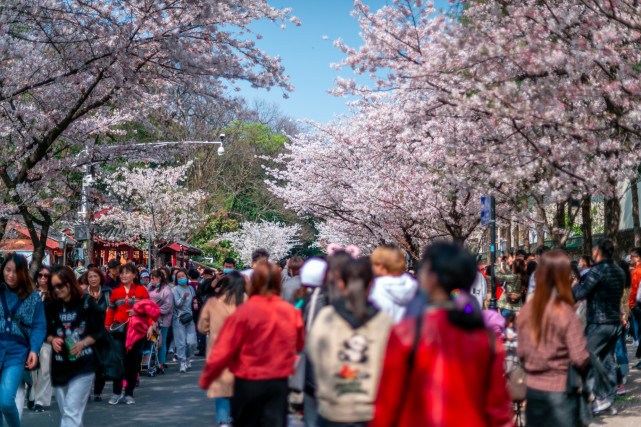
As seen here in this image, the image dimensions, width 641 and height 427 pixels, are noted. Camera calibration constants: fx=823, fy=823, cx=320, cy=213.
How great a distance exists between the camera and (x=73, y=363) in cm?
719

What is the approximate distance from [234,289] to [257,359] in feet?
8.56

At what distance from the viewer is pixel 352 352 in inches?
183

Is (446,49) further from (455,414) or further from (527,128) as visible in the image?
(455,414)

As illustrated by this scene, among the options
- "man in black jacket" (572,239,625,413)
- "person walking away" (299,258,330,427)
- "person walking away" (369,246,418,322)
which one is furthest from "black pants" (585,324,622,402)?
"person walking away" (299,258,330,427)

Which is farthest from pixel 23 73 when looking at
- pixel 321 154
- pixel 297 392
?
pixel 321 154

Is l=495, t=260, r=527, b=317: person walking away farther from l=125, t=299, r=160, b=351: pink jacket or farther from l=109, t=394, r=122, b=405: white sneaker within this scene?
l=109, t=394, r=122, b=405: white sneaker

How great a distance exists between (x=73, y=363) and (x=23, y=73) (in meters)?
8.66

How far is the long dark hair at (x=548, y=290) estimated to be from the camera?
5.45 meters

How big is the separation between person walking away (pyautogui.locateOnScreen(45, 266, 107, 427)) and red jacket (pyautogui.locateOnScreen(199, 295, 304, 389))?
6.97 feet

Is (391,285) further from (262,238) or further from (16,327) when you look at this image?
(262,238)

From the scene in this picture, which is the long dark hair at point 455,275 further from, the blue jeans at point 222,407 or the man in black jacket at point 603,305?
the man in black jacket at point 603,305

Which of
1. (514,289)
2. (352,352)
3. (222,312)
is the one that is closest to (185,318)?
(514,289)

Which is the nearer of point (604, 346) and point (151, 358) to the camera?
point (604, 346)

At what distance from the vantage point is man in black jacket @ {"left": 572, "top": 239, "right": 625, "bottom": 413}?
8.57 metres
